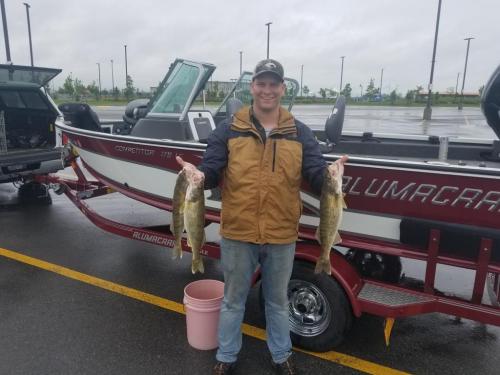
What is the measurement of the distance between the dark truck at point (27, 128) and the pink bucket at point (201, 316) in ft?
14.6

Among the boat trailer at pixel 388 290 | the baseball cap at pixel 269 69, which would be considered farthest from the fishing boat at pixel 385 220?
the baseball cap at pixel 269 69

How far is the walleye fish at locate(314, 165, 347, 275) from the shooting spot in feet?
8.14

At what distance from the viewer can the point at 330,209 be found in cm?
252

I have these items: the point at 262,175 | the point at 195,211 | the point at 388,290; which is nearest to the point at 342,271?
the point at 388,290

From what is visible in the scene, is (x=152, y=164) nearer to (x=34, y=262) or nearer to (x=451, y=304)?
(x=34, y=262)

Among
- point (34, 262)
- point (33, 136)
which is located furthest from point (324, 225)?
point (33, 136)

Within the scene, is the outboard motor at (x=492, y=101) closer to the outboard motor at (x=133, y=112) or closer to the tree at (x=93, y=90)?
the outboard motor at (x=133, y=112)

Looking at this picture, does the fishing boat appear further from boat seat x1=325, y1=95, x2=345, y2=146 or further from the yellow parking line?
the yellow parking line

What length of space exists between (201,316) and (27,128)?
6.51m

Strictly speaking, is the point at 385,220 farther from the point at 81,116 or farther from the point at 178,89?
the point at 81,116

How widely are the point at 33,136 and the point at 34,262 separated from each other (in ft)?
12.7

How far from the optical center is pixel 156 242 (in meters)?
4.35

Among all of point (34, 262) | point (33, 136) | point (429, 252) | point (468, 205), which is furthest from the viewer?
point (33, 136)

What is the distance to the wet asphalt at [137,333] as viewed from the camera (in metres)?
3.14
